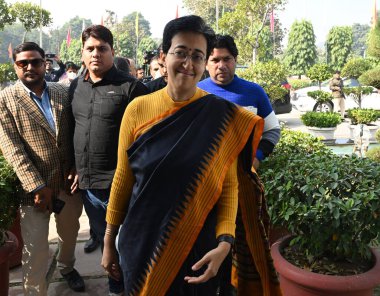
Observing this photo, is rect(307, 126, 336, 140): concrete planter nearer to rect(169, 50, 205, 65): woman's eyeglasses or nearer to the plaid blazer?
the plaid blazer

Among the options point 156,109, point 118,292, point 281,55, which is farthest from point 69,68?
point 281,55

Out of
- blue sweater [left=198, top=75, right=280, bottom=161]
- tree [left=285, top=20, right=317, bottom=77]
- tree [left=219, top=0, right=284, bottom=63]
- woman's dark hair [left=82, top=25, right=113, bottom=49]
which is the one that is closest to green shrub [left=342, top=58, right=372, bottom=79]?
tree [left=219, top=0, right=284, bottom=63]

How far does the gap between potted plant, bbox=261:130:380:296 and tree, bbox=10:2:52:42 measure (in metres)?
32.8

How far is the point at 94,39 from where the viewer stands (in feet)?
9.41

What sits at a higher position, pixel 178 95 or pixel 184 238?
pixel 178 95

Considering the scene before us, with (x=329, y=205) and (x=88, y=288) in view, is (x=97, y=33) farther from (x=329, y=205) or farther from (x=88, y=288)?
(x=88, y=288)

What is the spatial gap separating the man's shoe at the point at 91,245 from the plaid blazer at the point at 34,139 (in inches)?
53.5

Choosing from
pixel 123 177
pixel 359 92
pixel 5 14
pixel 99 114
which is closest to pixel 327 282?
pixel 123 177

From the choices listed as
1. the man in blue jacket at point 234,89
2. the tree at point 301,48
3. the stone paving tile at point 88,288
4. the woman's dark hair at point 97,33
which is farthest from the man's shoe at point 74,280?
the tree at point 301,48

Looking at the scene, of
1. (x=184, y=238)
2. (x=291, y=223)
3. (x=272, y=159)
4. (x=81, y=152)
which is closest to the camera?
(x=184, y=238)

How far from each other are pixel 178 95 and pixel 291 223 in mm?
1437

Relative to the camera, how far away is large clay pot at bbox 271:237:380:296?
2525mm

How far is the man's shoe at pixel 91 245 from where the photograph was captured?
422cm

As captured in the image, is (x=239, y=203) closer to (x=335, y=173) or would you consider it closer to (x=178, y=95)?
(x=178, y=95)
